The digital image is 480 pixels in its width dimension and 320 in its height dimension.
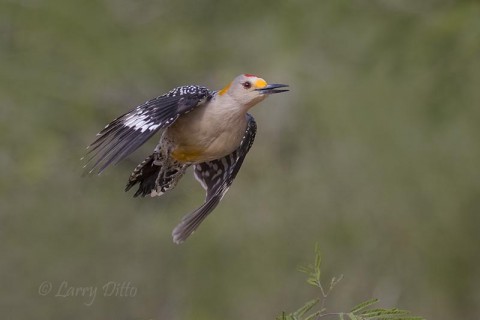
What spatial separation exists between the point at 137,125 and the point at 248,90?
764 millimetres

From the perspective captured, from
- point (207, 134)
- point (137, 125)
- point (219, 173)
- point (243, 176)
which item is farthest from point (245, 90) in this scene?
point (243, 176)

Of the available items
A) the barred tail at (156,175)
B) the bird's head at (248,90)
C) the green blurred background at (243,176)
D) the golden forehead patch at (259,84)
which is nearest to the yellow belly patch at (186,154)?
the barred tail at (156,175)

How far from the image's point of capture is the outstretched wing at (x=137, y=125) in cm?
512

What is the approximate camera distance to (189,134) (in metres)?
5.70

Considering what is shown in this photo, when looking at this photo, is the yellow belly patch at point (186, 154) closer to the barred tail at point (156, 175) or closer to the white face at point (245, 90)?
the barred tail at point (156, 175)

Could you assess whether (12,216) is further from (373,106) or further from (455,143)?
(455,143)

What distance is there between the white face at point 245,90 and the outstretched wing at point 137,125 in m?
0.18

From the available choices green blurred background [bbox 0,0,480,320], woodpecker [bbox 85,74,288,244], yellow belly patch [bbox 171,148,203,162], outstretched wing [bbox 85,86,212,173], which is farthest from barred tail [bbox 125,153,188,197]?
green blurred background [bbox 0,0,480,320]

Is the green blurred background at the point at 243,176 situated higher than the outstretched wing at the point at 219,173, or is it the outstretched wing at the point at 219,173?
the outstretched wing at the point at 219,173

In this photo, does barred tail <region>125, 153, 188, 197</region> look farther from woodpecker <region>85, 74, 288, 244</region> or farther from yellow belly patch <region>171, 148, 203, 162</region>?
yellow belly patch <region>171, 148, 203, 162</region>

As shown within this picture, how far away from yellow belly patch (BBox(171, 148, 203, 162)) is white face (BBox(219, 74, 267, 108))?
35 centimetres

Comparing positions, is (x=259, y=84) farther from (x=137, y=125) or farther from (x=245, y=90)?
(x=137, y=125)

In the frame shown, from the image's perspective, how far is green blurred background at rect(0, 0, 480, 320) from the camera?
10.9 m

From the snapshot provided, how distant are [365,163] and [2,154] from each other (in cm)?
420
